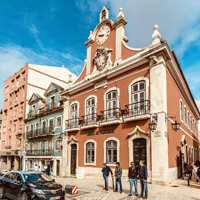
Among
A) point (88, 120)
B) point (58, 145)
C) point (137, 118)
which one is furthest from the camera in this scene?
point (58, 145)

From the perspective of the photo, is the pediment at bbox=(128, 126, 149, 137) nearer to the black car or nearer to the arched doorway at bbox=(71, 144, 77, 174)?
the black car

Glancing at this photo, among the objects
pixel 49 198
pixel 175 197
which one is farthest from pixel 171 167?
pixel 49 198

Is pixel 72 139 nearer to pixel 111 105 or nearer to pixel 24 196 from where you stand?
pixel 111 105

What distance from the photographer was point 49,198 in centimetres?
828

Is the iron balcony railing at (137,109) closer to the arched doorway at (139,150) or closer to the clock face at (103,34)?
the arched doorway at (139,150)

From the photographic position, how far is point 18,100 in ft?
115

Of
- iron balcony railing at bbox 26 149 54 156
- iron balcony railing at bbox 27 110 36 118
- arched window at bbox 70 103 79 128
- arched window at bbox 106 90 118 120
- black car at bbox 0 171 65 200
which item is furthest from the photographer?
iron balcony railing at bbox 27 110 36 118

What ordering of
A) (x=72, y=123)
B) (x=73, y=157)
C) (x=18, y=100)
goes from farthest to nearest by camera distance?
(x=18, y=100) < (x=72, y=123) < (x=73, y=157)

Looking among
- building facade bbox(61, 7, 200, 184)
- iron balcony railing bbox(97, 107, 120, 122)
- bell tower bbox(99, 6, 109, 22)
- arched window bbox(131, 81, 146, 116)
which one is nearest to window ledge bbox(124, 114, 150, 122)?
building facade bbox(61, 7, 200, 184)

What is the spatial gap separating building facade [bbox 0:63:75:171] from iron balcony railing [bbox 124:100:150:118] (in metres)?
21.1

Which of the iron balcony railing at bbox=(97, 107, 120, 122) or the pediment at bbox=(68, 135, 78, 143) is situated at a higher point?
the iron balcony railing at bbox=(97, 107, 120, 122)

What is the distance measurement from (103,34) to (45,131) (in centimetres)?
1361

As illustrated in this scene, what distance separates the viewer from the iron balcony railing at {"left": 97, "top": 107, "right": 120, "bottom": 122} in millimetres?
16131

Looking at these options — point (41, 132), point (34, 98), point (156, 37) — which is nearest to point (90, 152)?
point (156, 37)
